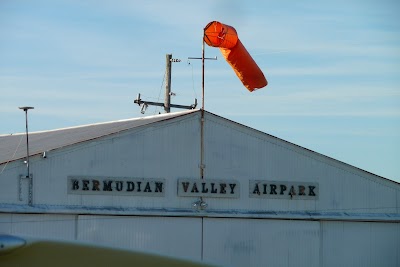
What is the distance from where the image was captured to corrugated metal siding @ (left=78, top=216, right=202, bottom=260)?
2412cm

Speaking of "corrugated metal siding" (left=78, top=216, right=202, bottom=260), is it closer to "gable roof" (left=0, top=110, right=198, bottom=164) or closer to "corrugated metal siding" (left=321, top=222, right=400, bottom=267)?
"gable roof" (left=0, top=110, right=198, bottom=164)

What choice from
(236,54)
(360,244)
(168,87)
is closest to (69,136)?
(236,54)

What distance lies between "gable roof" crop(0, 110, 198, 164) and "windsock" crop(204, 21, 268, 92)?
1.87 meters

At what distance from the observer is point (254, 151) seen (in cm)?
2600

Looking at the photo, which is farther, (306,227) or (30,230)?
(306,227)

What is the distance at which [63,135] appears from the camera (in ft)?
102

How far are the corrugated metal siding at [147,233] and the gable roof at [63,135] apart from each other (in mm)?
2662

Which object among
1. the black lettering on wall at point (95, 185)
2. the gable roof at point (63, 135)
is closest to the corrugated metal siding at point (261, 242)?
the black lettering on wall at point (95, 185)

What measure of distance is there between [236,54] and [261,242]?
488 centimetres

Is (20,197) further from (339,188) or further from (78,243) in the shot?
(78,243)

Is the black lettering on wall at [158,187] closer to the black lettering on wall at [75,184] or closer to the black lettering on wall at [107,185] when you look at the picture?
the black lettering on wall at [107,185]

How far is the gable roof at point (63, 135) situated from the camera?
88.0 ft

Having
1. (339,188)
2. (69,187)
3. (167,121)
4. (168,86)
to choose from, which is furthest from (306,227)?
(168,86)

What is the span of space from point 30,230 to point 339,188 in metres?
8.44
